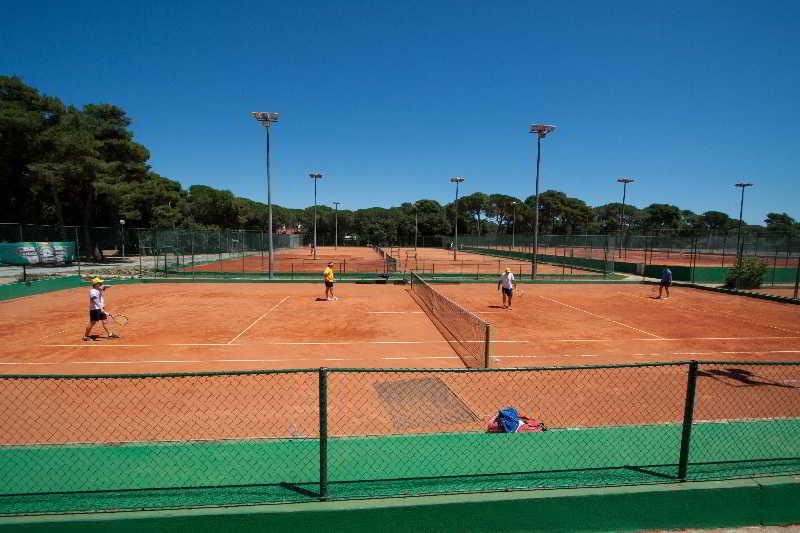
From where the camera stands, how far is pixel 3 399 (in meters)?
8.06

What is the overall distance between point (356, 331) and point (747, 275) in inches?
1141

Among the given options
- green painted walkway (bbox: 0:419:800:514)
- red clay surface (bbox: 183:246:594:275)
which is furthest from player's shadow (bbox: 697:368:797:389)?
red clay surface (bbox: 183:246:594:275)

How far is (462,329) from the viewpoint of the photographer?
13.2 meters

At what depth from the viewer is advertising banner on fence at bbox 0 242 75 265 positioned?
29.5m

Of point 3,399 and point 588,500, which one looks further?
point 3,399

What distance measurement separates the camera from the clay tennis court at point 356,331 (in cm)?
1123

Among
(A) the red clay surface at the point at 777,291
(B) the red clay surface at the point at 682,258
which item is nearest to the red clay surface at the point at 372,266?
(B) the red clay surface at the point at 682,258

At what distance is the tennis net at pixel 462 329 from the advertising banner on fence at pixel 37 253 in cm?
3104

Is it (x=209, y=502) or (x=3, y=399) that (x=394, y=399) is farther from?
(x=3, y=399)

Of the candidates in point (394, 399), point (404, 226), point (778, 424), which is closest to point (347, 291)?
point (394, 399)

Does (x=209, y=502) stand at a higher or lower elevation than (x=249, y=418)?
higher

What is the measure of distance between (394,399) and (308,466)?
4.11 meters

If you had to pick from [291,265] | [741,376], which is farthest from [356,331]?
[291,265]

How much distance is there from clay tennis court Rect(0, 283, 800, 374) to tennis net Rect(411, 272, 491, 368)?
394 mm
